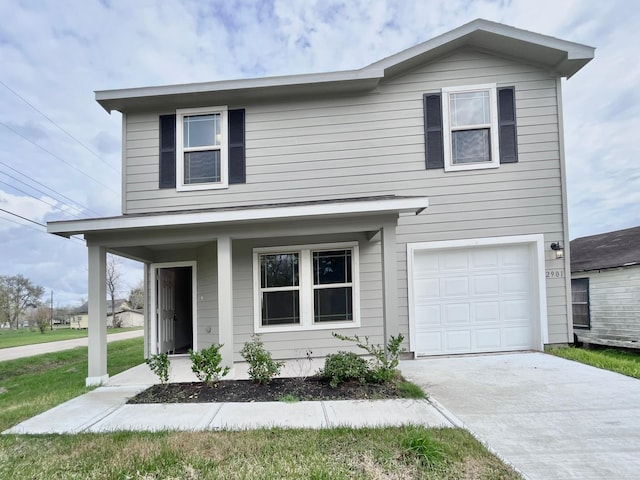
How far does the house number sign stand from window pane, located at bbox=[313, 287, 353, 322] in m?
3.73

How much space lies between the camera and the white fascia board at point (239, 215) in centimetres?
540

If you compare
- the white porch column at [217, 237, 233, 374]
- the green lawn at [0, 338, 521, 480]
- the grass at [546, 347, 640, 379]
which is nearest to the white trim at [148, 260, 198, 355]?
the white porch column at [217, 237, 233, 374]

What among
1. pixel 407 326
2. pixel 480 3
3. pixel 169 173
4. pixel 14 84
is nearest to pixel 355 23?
pixel 480 3

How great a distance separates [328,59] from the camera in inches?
498

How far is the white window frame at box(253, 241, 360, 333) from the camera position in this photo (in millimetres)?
7008

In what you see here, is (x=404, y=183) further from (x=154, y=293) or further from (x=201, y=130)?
(x=154, y=293)

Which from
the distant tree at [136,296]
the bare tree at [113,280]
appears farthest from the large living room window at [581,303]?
the distant tree at [136,296]

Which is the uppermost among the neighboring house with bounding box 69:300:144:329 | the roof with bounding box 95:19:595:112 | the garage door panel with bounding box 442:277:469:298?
the roof with bounding box 95:19:595:112

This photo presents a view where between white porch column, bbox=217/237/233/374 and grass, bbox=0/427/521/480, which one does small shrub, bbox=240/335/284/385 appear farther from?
grass, bbox=0/427/521/480

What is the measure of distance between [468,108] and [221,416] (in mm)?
6755

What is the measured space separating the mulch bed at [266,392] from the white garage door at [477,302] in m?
2.41

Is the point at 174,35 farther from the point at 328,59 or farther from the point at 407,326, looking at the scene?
the point at 407,326

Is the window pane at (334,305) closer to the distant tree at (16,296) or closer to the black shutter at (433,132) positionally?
the black shutter at (433,132)

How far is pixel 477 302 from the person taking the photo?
23.2ft
